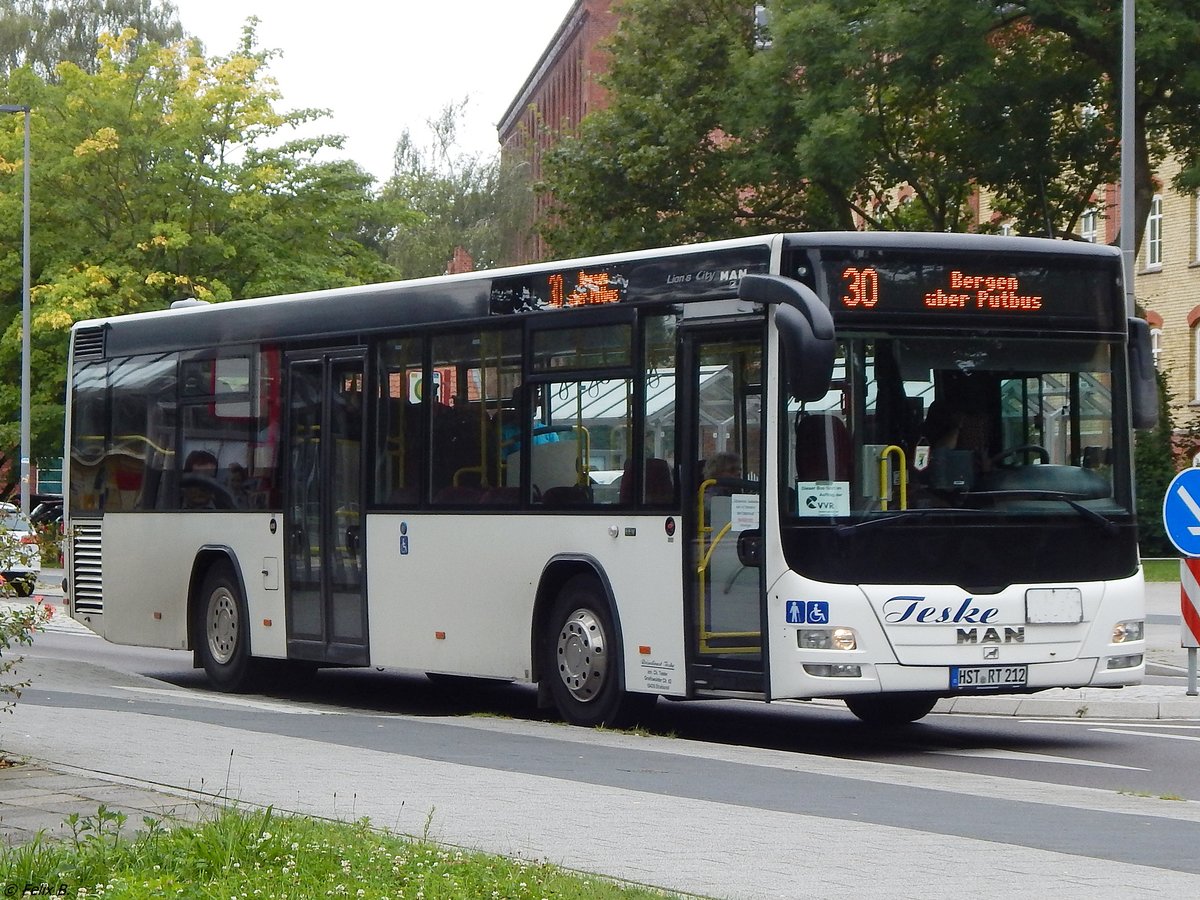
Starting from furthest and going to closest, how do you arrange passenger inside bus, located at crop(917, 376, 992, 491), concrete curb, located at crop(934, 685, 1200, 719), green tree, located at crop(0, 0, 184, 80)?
green tree, located at crop(0, 0, 184, 80) → concrete curb, located at crop(934, 685, 1200, 719) → passenger inside bus, located at crop(917, 376, 992, 491)

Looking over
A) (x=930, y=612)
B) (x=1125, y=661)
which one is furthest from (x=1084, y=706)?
(x=930, y=612)

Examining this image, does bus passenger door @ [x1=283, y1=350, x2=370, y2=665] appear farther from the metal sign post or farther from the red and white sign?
the red and white sign

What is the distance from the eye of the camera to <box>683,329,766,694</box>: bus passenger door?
12.0m

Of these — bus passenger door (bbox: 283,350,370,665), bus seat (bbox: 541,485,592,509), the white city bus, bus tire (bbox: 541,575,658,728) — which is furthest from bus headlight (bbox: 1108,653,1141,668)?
bus passenger door (bbox: 283,350,370,665)

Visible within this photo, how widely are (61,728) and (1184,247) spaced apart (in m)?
40.4

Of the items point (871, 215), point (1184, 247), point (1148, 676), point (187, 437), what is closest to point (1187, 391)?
point (1184, 247)

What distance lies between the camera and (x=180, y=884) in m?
6.37

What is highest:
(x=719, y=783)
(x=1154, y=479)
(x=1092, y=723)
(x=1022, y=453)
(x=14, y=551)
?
(x=1154, y=479)

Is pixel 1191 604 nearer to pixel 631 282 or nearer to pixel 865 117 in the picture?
pixel 631 282

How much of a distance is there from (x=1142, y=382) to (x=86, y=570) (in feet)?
32.7

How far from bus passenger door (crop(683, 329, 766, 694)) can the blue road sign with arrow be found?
205 inches

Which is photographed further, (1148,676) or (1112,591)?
(1148,676)

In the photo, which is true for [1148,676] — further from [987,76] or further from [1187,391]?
[1187,391]

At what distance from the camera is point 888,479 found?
11.8 metres
